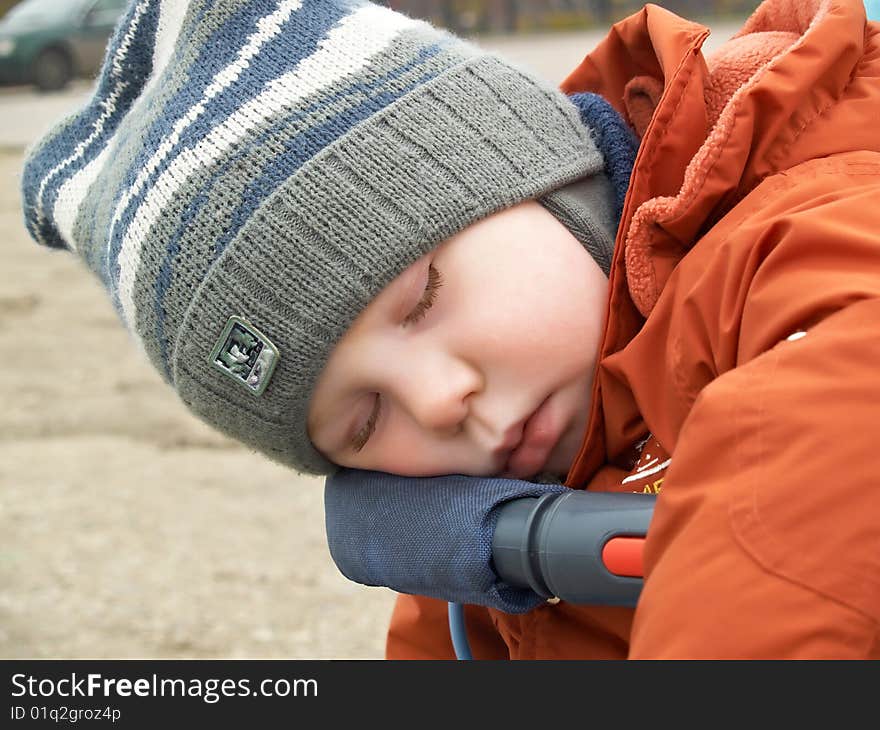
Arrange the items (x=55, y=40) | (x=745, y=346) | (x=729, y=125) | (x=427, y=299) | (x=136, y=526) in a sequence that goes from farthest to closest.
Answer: (x=55, y=40) → (x=136, y=526) → (x=427, y=299) → (x=729, y=125) → (x=745, y=346)

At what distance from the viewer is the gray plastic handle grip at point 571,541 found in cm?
99

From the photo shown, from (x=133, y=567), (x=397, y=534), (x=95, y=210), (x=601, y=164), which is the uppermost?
(x=601, y=164)

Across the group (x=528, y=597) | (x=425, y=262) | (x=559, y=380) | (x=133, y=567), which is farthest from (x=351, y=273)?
(x=133, y=567)

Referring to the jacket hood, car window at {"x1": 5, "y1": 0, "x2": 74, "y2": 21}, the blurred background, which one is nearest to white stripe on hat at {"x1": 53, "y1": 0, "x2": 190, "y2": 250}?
the blurred background

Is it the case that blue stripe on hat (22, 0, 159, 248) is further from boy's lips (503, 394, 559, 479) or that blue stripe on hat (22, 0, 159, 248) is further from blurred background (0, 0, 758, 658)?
boy's lips (503, 394, 559, 479)

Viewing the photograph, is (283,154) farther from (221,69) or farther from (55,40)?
(55,40)

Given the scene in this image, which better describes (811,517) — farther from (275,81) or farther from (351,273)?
(275,81)

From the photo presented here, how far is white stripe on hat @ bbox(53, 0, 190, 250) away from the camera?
1.38 metres

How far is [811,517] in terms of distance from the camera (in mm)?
792

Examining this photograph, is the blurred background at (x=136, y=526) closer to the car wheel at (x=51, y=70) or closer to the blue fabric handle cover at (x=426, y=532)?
the blue fabric handle cover at (x=426, y=532)

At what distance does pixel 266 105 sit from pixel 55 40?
862cm

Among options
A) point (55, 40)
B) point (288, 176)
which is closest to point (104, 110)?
point (288, 176)

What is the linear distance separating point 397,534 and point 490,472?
0.36 feet

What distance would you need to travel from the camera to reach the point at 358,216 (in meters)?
1.22
